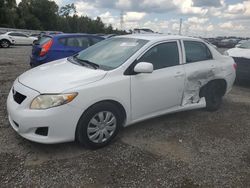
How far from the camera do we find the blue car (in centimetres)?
790

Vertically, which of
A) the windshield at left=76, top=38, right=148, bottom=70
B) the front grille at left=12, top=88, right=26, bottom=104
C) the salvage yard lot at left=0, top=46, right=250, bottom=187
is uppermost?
the windshield at left=76, top=38, right=148, bottom=70

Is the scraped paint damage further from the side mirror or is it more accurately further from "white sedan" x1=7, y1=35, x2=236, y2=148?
the side mirror

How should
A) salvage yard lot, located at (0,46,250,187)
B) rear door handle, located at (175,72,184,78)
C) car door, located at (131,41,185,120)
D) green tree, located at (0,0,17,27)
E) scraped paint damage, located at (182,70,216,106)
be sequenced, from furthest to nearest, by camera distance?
green tree, located at (0,0,17,27) → scraped paint damage, located at (182,70,216,106) → rear door handle, located at (175,72,184,78) → car door, located at (131,41,185,120) → salvage yard lot, located at (0,46,250,187)

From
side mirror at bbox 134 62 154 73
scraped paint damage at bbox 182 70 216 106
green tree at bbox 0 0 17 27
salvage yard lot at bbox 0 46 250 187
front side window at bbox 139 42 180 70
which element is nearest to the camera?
salvage yard lot at bbox 0 46 250 187

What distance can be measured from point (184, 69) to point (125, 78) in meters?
1.27

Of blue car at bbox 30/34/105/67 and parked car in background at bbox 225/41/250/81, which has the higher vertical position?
blue car at bbox 30/34/105/67

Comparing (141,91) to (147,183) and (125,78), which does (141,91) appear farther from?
(147,183)

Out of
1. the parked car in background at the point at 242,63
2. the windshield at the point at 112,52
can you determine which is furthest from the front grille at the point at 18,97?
the parked car in background at the point at 242,63

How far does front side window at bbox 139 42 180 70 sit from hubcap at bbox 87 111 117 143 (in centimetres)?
102

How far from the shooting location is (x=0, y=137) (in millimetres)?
4055

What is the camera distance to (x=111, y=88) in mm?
3779

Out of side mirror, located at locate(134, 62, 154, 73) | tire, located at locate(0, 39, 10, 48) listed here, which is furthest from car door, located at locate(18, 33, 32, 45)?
side mirror, located at locate(134, 62, 154, 73)

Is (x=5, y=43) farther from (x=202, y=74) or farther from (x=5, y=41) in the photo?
(x=202, y=74)

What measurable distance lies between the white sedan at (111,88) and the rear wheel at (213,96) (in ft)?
0.08
